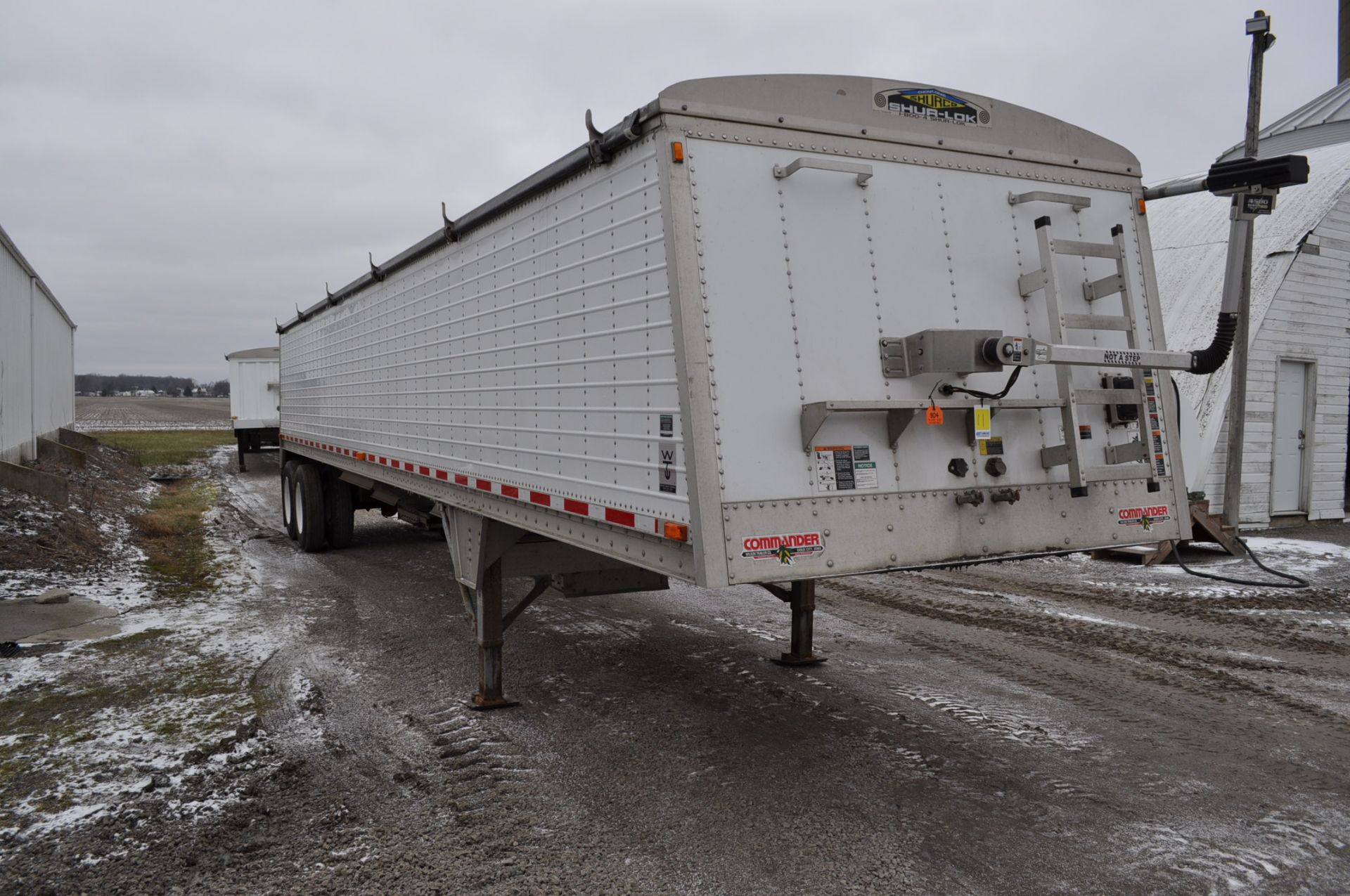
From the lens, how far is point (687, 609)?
26.7 feet

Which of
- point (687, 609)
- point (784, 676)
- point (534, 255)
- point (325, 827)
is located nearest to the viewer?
point (325, 827)

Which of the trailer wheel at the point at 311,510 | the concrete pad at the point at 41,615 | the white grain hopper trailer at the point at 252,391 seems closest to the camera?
the concrete pad at the point at 41,615

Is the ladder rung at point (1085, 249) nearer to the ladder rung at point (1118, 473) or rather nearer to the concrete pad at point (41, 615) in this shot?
the ladder rung at point (1118, 473)

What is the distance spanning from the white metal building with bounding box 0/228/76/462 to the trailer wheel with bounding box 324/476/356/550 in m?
5.66

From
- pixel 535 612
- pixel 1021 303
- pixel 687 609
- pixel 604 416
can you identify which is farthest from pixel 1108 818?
pixel 535 612

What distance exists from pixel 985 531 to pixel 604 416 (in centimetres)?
182

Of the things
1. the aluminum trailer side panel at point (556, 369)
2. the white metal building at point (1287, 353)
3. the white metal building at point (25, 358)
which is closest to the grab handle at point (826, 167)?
the aluminum trailer side panel at point (556, 369)

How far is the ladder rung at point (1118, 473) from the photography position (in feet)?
14.0

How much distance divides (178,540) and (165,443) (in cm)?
2567

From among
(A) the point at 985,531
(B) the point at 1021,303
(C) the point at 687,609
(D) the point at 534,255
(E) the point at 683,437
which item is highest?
(D) the point at 534,255

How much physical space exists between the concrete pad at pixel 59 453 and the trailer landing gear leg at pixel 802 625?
16.5 meters

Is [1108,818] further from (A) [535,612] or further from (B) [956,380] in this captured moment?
(A) [535,612]

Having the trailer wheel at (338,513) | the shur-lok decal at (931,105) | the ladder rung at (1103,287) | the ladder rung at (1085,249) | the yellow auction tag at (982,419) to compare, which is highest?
the shur-lok decal at (931,105)

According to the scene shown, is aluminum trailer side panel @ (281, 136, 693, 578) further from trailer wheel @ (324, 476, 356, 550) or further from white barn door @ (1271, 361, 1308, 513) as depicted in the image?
white barn door @ (1271, 361, 1308, 513)
